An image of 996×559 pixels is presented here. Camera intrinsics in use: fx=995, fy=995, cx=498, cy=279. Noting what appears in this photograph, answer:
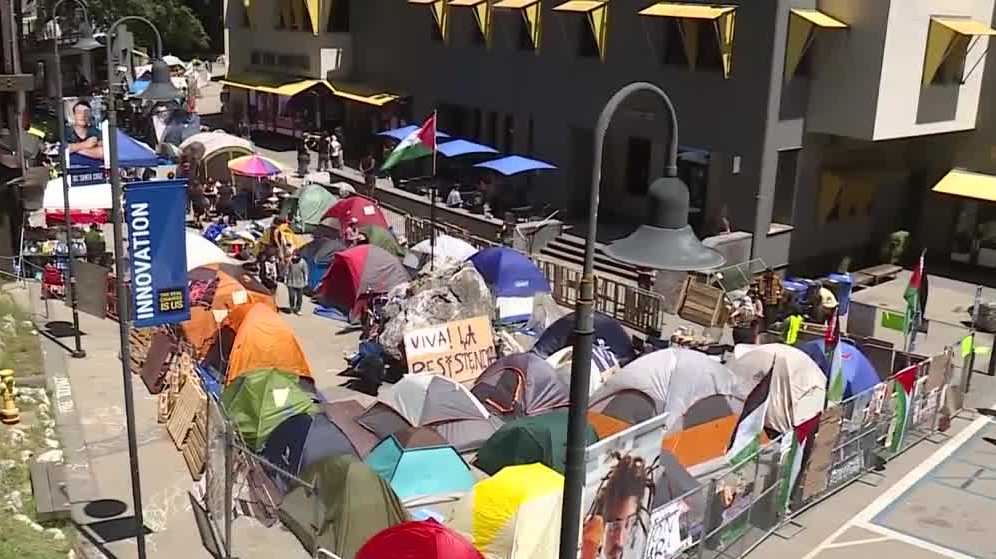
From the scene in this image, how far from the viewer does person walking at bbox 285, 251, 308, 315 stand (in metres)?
21.1

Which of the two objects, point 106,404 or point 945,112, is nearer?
point 106,404

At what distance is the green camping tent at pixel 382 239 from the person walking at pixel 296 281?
2355 millimetres

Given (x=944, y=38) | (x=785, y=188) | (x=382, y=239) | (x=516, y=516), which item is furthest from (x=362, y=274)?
(x=944, y=38)

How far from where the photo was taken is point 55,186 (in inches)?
886

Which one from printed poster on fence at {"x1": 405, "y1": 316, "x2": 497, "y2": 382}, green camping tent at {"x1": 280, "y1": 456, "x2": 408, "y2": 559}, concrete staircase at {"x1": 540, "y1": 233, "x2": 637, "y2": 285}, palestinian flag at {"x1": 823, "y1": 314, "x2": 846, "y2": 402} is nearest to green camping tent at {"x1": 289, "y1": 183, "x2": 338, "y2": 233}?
concrete staircase at {"x1": 540, "y1": 233, "x2": 637, "y2": 285}

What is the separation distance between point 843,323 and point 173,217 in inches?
615

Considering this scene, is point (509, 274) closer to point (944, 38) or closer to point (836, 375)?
point (836, 375)

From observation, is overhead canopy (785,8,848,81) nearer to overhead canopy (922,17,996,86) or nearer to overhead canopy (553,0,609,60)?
overhead canopy (922,17,996,86)

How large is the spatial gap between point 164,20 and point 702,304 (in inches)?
1996

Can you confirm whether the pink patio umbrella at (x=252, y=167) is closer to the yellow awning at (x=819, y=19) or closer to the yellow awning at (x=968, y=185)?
the yellow awning at (x=819, y=19)

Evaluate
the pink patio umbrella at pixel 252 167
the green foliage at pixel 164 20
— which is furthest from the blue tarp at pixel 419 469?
the green foliage at pixel 164 20

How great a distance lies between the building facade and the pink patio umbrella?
721 cm

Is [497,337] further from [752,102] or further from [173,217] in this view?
[752,102]

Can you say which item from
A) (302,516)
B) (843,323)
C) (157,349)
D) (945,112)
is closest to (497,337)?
(157,349)
